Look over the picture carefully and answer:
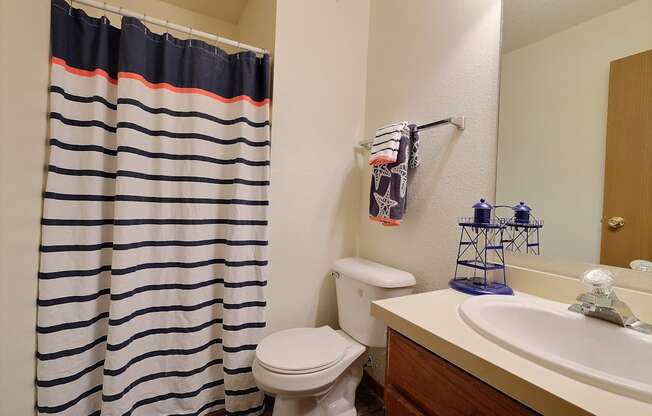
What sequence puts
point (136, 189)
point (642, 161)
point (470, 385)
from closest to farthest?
point (470, 385) < point (642, 161) < point (136, 189)

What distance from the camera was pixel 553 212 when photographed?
88 centimetres

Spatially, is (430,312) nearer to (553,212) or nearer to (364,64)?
(553,212)

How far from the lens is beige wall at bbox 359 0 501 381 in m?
1.04

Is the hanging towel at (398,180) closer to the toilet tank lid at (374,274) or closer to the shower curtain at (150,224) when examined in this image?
the toilet tank lid at (374,274)

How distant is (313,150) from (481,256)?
950mm

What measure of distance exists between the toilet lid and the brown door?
37.8 inches

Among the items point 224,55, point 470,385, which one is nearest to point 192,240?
point 224,55

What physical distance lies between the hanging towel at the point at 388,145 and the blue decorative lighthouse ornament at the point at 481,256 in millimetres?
398

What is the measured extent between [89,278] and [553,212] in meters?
1.71

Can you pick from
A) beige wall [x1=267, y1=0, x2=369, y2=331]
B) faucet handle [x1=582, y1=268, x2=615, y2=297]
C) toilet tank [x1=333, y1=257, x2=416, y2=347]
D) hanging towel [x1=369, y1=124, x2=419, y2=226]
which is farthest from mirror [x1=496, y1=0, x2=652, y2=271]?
beige wall [x1=267, y1=0, x2=369, y2=331]

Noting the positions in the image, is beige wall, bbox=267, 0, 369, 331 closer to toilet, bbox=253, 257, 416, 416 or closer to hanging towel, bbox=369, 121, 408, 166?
toilet, bbox=253, 257, 416, 416

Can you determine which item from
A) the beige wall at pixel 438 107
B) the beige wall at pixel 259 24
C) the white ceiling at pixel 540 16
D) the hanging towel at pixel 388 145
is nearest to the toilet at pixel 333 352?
the beige wall at pixel 438 107

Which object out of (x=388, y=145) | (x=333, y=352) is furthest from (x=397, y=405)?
(x=388, y=145)

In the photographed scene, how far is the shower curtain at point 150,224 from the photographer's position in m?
1.05
